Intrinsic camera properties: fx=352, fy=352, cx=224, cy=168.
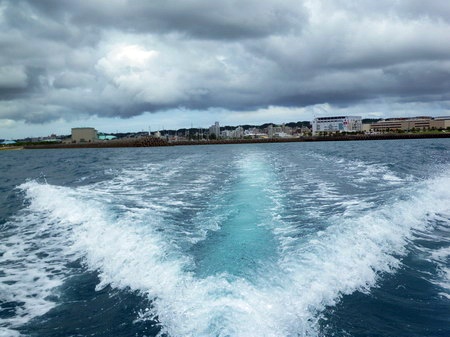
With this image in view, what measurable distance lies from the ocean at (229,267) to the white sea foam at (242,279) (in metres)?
0.02

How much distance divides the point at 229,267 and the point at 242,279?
627 millimetres

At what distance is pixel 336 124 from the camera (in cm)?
18850

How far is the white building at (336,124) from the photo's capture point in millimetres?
188000

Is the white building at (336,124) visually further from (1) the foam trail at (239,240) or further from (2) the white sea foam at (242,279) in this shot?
(2) the white sea foam at (242,279)

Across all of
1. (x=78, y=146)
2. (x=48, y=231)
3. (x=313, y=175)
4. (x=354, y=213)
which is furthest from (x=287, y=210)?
(x=78, y=146)

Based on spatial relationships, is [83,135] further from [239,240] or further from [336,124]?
[239,240]

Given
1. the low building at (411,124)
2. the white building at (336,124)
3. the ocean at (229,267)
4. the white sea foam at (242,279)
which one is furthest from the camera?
the white building at (336,124)

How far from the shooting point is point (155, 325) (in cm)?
482

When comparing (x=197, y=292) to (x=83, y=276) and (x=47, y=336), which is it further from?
(x=83, y=276)

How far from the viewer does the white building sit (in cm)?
18800

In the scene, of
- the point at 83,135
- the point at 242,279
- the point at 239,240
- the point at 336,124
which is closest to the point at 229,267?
the point at 242,279

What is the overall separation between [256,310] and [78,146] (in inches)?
5302

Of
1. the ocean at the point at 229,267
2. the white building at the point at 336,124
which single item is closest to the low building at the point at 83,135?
the white building at the point at 336,124

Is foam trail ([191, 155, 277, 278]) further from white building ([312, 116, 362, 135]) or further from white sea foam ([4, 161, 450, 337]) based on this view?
white building ([312, 116, 362, 135])
